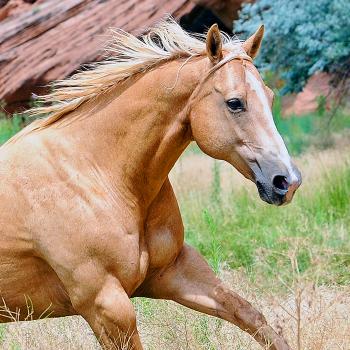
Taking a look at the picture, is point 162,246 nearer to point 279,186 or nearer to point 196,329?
point 279,186

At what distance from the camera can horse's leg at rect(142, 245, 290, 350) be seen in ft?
14.4

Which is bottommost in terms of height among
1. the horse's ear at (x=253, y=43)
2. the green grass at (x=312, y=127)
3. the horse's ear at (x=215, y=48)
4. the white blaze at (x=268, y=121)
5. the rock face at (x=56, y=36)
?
the green grass at (x=312, y=127)

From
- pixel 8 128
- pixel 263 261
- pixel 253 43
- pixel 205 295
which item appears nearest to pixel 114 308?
pixel 205 295

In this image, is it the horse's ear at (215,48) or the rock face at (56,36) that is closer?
the horse's ear at (215,48)

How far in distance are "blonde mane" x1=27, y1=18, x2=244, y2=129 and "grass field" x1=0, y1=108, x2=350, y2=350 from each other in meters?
0.98

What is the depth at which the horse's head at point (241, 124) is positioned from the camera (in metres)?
4.02

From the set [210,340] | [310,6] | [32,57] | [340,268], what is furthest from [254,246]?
[32,57]

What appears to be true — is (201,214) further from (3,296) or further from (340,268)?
(3,296)

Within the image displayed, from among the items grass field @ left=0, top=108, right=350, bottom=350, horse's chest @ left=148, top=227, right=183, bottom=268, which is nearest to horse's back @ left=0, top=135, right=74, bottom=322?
grass field @ left=0, top=108, right=350, bottom=350

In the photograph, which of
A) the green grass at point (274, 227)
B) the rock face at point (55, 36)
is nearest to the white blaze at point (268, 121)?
the green grass at point (274, 227)

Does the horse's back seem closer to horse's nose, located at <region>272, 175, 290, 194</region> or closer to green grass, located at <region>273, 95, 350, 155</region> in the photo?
horse's nose, located at <region>272, 175, 290, 194</region>

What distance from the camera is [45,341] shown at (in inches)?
189

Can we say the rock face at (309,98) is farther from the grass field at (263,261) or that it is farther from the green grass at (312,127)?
the grass field at (263,261)

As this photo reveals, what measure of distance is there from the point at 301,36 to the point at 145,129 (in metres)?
6.91
